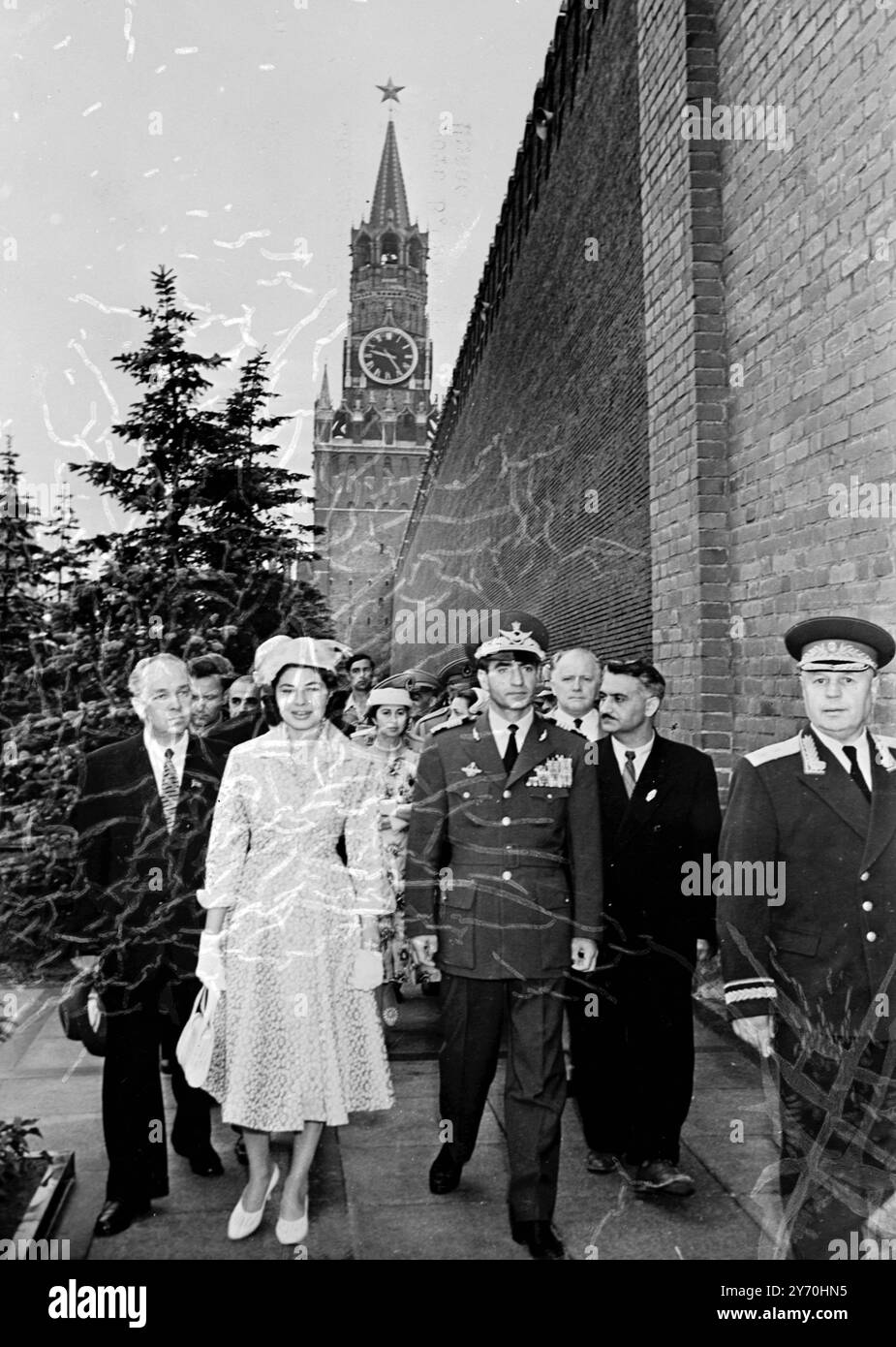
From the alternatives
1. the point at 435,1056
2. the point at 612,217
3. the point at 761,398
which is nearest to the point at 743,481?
the point at 761,398

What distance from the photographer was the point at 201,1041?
3447mm

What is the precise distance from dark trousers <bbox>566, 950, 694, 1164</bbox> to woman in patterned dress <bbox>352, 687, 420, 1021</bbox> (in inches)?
53.6

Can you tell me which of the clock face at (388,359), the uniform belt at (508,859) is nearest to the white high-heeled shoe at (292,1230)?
the uniform belt at (508,859)

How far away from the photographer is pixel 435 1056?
5.18 metres

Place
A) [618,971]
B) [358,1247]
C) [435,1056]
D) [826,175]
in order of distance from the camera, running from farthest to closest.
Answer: [435,1056] → [826,175] → [618,971] → [358,1247]

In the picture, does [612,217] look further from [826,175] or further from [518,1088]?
[518,1088]

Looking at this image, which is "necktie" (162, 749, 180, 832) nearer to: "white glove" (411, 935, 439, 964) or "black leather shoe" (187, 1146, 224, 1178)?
"white glove" (411, 935, 439, 964)

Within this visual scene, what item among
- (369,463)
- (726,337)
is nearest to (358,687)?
(726,337)

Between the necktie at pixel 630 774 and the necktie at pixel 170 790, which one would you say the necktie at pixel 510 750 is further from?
the necktie at pixel 170 790

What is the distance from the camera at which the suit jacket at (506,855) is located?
3.60 meters

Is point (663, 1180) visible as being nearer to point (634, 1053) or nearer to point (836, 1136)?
point (634, 1053)

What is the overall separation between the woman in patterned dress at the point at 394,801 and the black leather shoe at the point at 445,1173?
1463 mm

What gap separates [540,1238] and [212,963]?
1.27 metres

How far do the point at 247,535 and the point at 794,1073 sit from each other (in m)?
5.78
